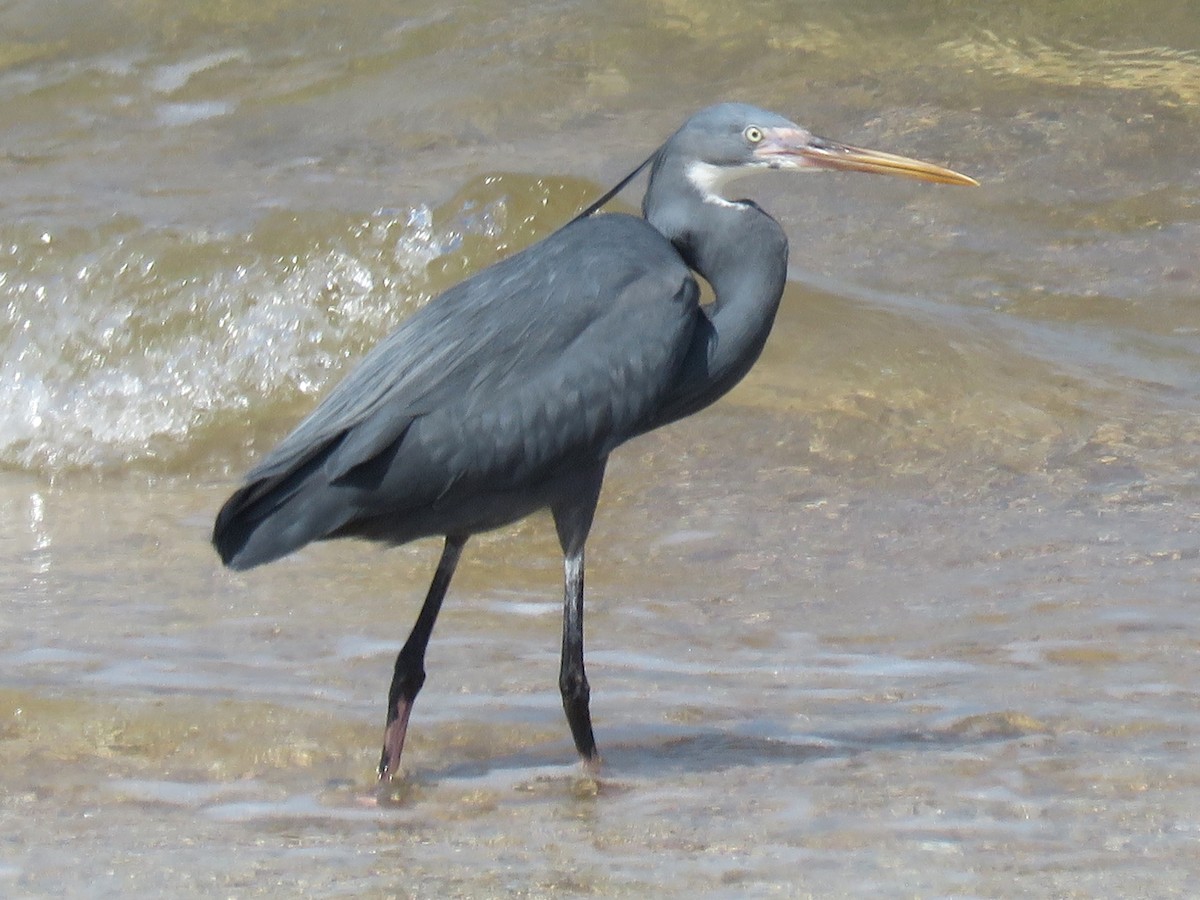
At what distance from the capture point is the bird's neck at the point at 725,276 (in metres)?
4.88

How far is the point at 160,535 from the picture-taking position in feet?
23.1

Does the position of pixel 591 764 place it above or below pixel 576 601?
below

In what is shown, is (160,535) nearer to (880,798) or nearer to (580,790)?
(580,790)

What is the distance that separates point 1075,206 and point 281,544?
21.3 feet

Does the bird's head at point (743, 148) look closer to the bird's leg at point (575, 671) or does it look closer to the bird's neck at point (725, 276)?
the bird's neck at point (725, 276)

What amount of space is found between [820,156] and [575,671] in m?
1.39

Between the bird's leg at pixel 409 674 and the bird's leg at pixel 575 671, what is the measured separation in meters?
0.31

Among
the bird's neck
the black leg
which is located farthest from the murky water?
the bird's neck

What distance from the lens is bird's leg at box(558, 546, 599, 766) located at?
4.76 metres

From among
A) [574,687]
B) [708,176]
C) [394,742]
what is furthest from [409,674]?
[708,176]

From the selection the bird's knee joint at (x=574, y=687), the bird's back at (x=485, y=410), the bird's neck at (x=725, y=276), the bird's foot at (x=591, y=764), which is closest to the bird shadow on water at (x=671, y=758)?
the bird's foot at (x=591, y=764)

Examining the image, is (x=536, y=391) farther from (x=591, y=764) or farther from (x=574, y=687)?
(x=591, y=764)

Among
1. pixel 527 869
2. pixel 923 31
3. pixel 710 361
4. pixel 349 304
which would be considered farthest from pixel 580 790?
pixel 923 31

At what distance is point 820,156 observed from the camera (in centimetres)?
495
